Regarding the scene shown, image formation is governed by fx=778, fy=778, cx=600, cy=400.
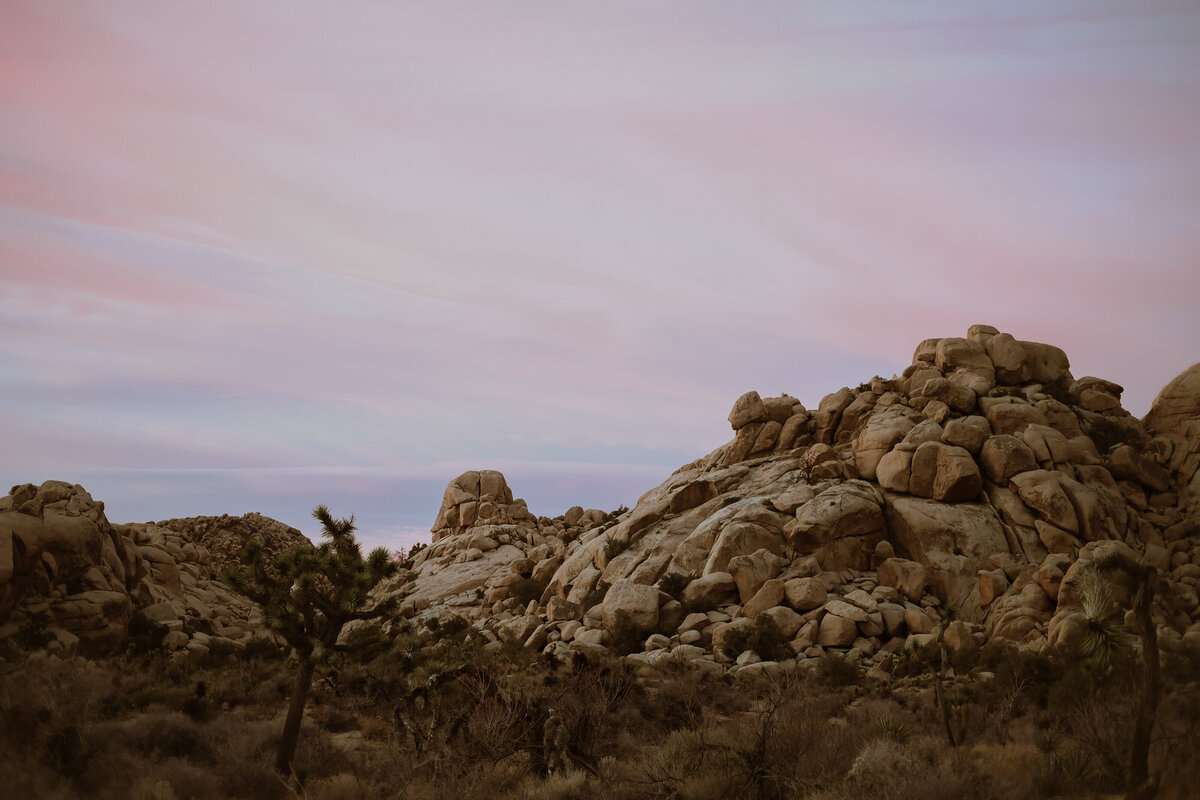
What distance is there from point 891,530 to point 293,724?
3191 cm

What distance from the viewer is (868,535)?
1556 inches

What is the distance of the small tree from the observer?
1683 cm

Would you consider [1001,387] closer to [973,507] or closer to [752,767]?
[973,507]

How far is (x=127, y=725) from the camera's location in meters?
16.8

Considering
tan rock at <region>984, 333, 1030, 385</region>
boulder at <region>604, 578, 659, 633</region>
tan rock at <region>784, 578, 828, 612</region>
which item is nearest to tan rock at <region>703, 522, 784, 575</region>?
tan rock at <region>784, 578, 828, 612</region>

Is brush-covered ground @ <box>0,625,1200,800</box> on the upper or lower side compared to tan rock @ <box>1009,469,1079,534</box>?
lower

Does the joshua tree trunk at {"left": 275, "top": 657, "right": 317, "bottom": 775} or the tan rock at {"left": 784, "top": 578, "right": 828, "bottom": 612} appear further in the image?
the tan rock at {"left": 784, "top": 578, "right": 828, "bottom": 612}

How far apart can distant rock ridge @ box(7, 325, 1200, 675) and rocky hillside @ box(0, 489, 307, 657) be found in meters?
0.18

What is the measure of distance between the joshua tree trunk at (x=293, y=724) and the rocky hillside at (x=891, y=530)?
57.4ft

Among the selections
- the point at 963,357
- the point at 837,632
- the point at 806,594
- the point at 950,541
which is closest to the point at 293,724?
the point at 837,632

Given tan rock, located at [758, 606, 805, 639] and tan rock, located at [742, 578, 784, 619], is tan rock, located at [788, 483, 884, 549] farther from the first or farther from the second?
tan rock, located at [758, 606, 805, 639]

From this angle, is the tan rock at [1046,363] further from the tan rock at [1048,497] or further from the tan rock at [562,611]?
the tan rock at [562,611]

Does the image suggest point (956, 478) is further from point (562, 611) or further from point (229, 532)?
point (229, 532)

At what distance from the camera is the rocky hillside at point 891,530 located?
33312 millimetres
